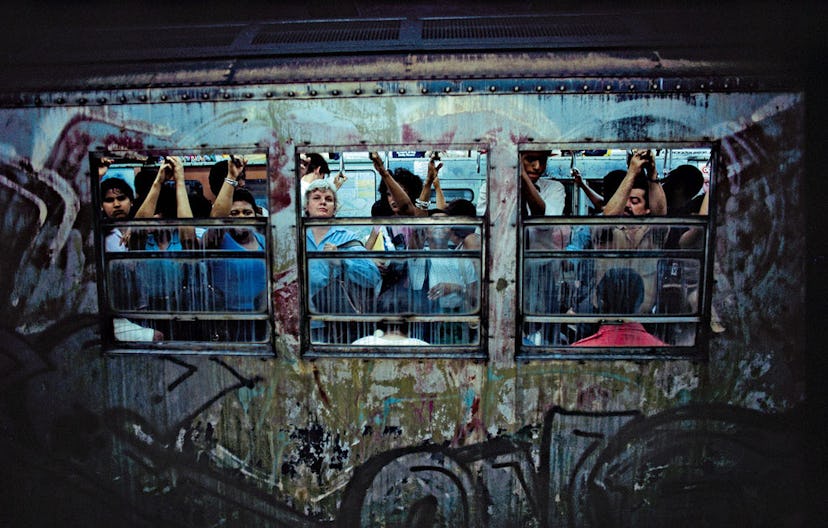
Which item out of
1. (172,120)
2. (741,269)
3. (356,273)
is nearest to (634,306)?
(741,269)

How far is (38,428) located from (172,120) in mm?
1913

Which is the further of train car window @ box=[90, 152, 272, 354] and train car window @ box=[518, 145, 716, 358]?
train car window @ box=[90, 152, 272, 354]

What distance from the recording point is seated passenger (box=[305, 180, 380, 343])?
2.78 metres

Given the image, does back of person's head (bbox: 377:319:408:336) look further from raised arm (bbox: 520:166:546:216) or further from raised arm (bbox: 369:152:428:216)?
raised arm (bbox: 520:166:546:216)

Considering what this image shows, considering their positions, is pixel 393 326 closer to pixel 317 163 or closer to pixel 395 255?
pixel 395 255

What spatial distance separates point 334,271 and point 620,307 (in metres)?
1.51

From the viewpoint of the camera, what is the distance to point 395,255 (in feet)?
8.98

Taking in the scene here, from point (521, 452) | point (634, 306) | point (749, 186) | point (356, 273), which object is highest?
point (749, 186)

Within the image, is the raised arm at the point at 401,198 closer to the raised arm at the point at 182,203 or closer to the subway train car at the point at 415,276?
the subway train car at the point at 415,276

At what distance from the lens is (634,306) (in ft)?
9.02

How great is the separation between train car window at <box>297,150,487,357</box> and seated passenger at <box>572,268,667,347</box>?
621mm

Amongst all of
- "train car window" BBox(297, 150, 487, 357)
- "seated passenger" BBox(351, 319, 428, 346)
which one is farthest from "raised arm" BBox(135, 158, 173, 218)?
"seated passenger" BBox(351, 319, 428, 346)

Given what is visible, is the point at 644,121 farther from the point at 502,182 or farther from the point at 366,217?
the point at 366,217

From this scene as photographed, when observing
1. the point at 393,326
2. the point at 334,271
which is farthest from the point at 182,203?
the point at 393,326
